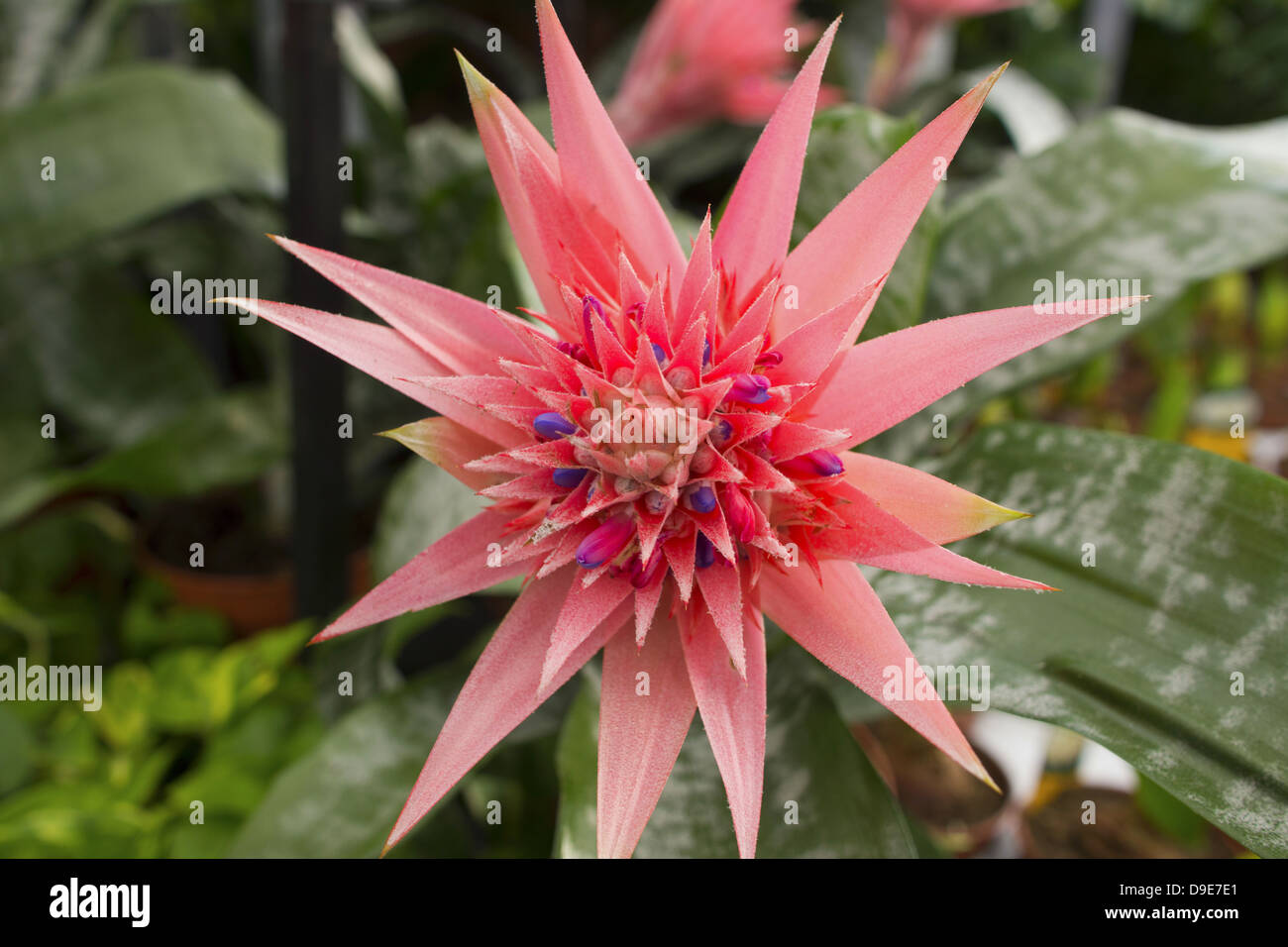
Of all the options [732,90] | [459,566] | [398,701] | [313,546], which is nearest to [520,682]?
[459,566]

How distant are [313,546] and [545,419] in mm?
546

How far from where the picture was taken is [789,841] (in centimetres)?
51

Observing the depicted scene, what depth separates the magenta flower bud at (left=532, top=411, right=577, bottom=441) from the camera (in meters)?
0.38

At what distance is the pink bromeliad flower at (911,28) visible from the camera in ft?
3.89

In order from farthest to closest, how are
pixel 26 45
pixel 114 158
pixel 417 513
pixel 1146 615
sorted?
pixel 26 45 < pixel 114 158 < pixel 417 513 < pixel 1146 615

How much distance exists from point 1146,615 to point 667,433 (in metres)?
0.30

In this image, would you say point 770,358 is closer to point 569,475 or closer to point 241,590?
point 569,475

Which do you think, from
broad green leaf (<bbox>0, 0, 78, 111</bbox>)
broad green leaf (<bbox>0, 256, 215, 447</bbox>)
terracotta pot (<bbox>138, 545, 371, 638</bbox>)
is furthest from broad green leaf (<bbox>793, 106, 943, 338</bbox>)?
broad green leaf (<bbox>0, 0, 78, 111</bbox>)

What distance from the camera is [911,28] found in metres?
1.21

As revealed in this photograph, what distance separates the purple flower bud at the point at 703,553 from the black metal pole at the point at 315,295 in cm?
49

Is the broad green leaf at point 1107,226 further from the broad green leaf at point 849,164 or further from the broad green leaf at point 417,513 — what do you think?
the broad green leaf at point 417,513

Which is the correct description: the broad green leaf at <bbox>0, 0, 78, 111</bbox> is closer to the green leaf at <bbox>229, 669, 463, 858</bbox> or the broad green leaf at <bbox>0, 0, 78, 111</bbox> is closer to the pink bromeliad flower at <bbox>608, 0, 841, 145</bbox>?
the pink bromeliad flower at <bbox>608, 0, 841, 145</bbox>

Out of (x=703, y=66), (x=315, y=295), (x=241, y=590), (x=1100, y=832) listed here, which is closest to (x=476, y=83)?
(x=315, y=295)

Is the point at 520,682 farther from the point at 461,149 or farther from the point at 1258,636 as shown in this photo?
the point at 461,149
